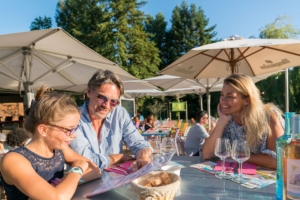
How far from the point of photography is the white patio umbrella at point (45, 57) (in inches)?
136

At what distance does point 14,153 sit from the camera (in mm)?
1333

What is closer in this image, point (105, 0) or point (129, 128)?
point (129, 128)

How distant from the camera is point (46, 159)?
1506 mm

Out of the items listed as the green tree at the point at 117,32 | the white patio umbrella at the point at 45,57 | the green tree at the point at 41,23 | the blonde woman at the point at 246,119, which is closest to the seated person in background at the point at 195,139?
the white patio umbrella at the point at 45,57

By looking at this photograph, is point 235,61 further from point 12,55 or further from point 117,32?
point 117,32

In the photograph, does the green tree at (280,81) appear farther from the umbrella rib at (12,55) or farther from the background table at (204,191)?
the background table at (204,191)

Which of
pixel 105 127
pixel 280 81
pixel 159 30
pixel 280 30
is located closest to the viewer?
pixel 105 127

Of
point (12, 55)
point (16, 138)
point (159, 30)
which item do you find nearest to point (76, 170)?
point (16, 138)

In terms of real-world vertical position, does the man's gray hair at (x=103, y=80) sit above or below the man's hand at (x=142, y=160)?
above

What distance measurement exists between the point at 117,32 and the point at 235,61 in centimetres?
2011

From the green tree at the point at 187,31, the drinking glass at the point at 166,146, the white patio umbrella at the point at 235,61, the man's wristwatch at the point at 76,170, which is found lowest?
the man's wristwatch at the point at 76,170

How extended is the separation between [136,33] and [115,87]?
2401cm

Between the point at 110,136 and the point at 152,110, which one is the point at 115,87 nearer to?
the point at 110,136

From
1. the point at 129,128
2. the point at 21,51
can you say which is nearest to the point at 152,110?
the point at 21,51
